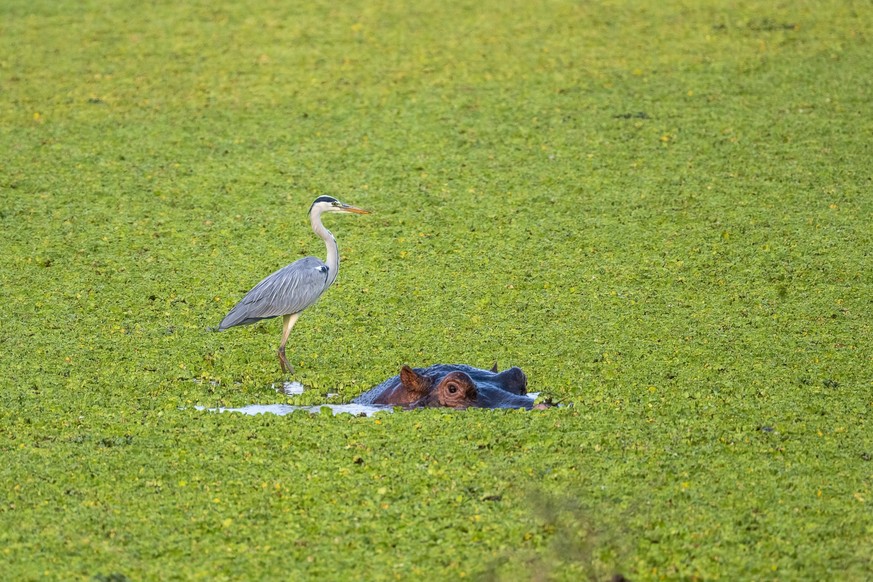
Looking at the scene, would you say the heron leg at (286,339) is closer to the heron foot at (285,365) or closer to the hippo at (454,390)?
the heron foot at (285,365)

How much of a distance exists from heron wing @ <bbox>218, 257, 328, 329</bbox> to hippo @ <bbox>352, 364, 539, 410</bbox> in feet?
3.91

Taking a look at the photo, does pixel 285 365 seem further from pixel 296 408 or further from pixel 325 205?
pixel 325 205

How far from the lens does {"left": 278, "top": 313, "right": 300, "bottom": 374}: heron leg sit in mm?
8266

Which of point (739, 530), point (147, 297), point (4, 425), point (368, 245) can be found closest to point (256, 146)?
point (368, 245)

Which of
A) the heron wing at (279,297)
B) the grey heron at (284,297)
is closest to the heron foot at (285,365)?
the grey heron at (284,297)

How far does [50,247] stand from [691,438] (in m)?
6.59

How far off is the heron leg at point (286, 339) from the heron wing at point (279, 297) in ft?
0.40

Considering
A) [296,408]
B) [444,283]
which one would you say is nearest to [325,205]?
[444,283]

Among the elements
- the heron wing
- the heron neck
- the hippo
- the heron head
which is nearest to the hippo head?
the hippo

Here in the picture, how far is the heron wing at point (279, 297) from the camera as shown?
852 cm

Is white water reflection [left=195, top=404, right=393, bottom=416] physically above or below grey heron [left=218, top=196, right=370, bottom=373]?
below

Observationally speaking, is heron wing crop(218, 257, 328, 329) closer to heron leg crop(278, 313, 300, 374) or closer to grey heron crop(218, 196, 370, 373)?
grey heron crop(218, 196, 370, 373)

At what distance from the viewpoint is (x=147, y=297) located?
32.1 feet

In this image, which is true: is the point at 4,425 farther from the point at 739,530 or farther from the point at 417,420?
the point at 739,530
